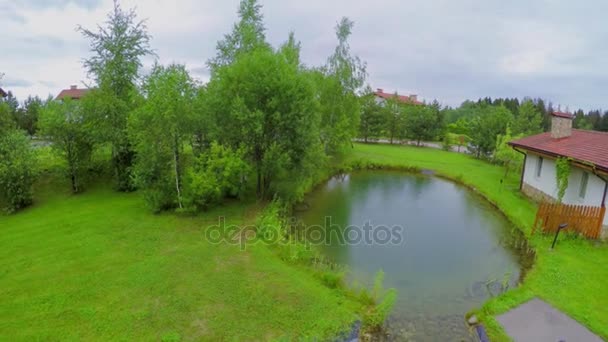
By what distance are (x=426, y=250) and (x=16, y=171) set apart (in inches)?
554

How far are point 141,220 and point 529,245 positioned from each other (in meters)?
11.6

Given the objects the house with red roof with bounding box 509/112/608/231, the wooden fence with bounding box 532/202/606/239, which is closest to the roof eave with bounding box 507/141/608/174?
the house with red roof with bounding box 509/112/608/231

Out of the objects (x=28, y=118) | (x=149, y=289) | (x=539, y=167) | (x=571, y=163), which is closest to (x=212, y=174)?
(x=149, y=289)

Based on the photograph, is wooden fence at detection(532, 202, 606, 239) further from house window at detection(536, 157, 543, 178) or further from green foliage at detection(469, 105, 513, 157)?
green foliage at detection(469, 105, 513, 157)

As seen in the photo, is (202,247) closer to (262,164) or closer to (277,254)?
(277,254)

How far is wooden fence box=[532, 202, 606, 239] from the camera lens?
9.16 m

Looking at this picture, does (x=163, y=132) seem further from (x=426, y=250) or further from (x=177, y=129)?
(x=426, y=250)

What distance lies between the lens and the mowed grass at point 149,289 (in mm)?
5320

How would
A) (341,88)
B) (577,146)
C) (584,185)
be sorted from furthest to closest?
(341,88) < (577,146) < (584,185)

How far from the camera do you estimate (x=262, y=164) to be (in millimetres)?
11875

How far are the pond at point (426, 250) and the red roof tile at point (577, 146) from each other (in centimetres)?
302

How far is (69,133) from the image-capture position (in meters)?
12.4

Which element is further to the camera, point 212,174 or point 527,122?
point 527,122

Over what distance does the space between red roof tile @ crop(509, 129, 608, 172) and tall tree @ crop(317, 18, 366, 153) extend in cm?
1016
